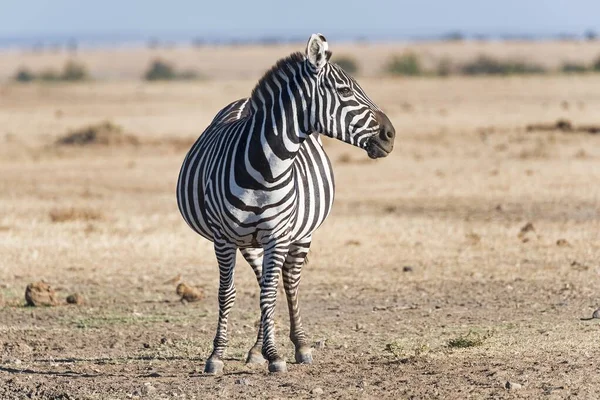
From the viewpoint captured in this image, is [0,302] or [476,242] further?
[476,242]

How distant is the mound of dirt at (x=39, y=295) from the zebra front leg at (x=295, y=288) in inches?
115

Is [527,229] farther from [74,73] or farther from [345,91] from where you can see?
[74,73]

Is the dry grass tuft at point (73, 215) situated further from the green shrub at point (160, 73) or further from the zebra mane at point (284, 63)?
the green shrub at point (160, 73)

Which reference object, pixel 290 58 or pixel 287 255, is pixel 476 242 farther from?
pixel 290 58

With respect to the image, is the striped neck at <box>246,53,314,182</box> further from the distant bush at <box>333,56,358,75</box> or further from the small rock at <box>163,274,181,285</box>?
the distant bush at <box>333,56,358,75</box>

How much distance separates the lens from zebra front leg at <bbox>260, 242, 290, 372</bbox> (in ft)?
25.0

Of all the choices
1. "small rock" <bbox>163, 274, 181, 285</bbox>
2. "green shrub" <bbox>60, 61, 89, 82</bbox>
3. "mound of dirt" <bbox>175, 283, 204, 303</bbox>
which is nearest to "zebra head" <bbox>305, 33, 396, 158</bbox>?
"mound of dirt" <bbox>175, 283, 204, 303</bbox>

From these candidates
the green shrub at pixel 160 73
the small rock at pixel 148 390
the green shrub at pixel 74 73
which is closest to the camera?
the small rock at pixel 148 390

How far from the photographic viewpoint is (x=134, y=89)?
149 feet


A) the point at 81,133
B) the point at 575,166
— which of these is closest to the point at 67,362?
the point at 575,166

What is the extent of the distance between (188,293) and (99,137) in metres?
16.0

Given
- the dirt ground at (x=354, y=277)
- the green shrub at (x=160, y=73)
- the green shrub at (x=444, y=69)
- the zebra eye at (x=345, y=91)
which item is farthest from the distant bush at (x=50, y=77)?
the zebra eye at (x=345, y=91)

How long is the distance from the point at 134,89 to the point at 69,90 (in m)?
2.52

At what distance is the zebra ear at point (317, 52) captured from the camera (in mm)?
7363
